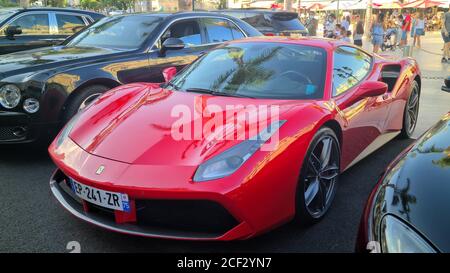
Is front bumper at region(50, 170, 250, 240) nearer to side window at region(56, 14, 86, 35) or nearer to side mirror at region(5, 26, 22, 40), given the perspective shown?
side mirror at region(5, 26, 22, 40)

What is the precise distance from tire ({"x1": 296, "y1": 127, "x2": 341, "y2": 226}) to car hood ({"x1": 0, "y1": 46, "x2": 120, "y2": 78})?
2766 millimetres

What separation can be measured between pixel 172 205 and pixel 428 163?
1320mm

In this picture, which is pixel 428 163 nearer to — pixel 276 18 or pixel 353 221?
pixel 353 221

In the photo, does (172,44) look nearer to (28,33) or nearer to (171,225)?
(171,225)

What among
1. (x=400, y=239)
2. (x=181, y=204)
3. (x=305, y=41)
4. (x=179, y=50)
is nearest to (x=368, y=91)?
(x=305, y=41)

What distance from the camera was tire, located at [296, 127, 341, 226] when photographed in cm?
269

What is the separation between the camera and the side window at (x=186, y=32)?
535 centimetres

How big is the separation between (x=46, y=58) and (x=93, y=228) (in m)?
2.42

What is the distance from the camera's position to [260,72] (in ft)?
11.3

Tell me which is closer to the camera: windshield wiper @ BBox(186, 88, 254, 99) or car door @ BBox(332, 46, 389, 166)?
windshield wiper @ BBox(186, 88, 254, 99)

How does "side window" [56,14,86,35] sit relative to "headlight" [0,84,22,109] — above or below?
above

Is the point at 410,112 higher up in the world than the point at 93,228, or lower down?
higher up

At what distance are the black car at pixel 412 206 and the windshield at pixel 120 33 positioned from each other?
12.3 feet

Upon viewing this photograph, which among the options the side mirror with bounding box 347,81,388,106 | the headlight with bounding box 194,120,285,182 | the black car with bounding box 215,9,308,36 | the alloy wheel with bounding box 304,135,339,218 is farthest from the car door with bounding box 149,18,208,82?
the black car with bounding box 215,9,308,36
